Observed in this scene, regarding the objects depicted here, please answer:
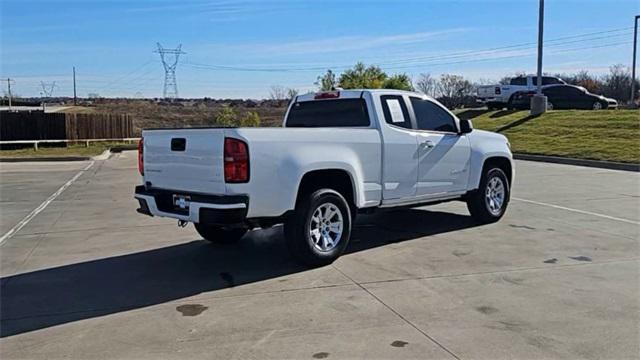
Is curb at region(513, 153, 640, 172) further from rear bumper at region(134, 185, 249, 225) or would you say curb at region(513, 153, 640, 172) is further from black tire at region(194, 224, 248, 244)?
rear bumper at region(134, 185, 249, 225)

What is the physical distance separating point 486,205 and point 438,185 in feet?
4.12

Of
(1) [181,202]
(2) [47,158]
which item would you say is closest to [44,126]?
(2) [47,158]

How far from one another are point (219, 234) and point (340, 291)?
274 cm

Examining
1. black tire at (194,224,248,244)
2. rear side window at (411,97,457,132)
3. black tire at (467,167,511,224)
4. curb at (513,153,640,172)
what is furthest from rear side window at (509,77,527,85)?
black tire at (194,224,248,244)

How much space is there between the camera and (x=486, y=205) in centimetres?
938

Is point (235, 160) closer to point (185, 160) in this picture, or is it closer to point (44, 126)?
point (185, 160)

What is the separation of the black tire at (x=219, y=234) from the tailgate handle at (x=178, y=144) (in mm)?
1661

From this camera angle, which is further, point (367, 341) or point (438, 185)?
point (438, 185)

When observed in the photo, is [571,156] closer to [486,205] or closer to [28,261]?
[486,205]

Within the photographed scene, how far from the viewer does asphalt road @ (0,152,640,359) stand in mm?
4621

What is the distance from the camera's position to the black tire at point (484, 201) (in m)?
9.29

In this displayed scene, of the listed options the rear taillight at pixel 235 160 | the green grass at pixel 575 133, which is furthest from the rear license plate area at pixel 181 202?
the green grass at pixel 575 133

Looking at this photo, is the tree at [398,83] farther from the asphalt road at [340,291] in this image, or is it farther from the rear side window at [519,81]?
Result: the asphalt road at [340,291]

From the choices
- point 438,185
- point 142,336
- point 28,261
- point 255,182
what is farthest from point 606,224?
point 28,261
